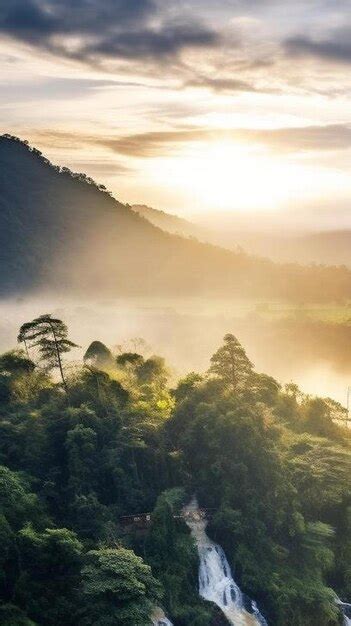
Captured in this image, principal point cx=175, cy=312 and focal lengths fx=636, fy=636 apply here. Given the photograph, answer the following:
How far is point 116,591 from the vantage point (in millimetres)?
34500

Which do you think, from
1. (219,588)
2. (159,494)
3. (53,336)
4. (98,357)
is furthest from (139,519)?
(98,357)

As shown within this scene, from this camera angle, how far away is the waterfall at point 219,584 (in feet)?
132

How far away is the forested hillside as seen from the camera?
3619cm

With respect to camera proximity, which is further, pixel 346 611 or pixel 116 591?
pixel 346 611

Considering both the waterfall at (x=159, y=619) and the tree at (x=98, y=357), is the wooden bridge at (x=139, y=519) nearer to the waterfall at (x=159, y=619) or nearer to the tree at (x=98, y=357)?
the waterfall at (x=159, y=619)

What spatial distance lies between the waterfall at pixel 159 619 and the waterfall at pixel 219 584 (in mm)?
3788

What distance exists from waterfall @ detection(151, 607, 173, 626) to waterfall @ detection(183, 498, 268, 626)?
3788 millimetres

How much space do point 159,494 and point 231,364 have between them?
13.4 meters

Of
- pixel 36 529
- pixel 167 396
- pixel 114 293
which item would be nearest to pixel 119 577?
pixel 36 529

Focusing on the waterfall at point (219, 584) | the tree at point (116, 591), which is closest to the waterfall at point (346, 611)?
the waterfall at point (219, 584)

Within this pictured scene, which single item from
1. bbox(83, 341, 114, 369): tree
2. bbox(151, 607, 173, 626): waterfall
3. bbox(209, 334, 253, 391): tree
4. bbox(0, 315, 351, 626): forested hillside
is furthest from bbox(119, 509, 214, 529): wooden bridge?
bbox(83, 341, 114, 369): tree

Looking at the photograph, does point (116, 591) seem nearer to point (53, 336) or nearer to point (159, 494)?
point (159, 494)

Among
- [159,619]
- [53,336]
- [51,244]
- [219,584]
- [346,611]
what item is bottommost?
[346,611]

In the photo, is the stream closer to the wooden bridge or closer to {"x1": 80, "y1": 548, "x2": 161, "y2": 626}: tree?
the wooden bridge
